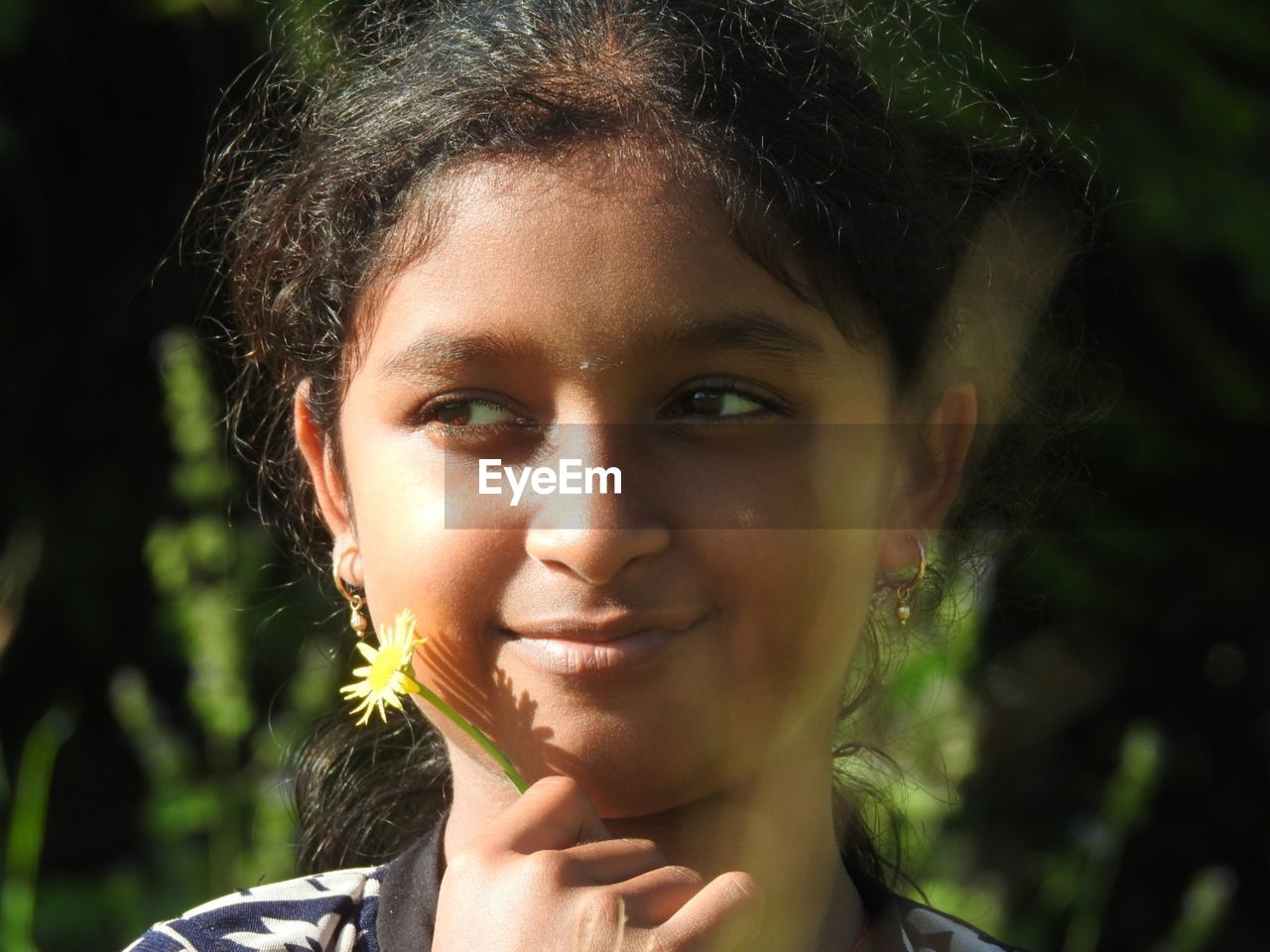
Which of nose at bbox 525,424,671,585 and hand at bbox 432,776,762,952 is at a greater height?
nose at bbox 525,424,671,585

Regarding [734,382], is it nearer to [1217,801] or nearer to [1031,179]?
[1031,179]

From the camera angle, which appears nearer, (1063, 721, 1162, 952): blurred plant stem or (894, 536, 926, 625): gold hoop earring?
(894, 536, 926, 625): gold hoop earring

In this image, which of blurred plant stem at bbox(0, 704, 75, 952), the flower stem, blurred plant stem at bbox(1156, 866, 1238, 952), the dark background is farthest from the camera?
the dark background

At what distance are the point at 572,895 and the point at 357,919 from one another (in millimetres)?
343

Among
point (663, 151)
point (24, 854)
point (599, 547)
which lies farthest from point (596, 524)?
point (24, 854)

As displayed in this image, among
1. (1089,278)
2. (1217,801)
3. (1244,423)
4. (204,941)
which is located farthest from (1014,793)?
(204,941)

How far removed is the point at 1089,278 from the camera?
2.12 metres


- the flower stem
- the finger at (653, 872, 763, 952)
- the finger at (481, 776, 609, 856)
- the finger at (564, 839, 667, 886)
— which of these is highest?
the flower stem

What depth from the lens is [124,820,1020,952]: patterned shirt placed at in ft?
3.26

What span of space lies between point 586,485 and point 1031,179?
A: 27.4 inches

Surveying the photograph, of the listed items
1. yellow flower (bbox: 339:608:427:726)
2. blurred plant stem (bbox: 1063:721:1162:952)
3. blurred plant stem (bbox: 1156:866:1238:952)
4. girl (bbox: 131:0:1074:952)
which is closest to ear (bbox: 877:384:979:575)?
girl (bbox: 131:0:1074:952)

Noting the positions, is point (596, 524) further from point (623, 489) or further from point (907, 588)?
point (907, 588)

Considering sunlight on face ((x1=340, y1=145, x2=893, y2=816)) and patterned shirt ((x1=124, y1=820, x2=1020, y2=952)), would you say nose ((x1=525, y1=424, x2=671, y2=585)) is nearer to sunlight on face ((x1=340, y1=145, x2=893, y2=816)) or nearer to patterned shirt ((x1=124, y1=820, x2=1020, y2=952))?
sunlight on face ((x1=340, y1=145, x2=893, y2=816))

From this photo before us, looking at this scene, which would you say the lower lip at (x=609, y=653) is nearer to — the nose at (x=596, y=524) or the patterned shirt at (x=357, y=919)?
the nose at (x=596, y=524)
